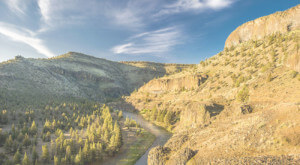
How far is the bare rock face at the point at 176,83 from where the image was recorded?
266ft

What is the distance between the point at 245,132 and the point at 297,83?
78.1 feet

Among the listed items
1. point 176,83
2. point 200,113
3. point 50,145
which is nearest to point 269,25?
point 176,83

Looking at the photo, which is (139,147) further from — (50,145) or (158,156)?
(50,145)

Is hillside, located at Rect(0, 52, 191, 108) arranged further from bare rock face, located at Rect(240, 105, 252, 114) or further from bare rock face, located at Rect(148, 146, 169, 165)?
bare rock face, located at Rect(240, 105, 252, 114)

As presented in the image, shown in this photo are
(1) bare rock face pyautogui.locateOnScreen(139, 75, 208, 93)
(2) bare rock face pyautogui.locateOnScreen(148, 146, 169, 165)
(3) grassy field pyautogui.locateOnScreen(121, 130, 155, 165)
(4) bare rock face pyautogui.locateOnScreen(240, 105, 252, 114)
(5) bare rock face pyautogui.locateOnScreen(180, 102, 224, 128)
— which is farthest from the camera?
(1) bare rock face pyautogui.locateOnScreen(139, 75, 208, 93)

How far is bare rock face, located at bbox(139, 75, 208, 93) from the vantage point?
266 feet

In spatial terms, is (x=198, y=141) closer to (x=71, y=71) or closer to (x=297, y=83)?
(x=297, y=83)

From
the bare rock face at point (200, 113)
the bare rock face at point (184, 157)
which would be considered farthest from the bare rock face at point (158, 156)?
the bare rock face at point (200, 113)

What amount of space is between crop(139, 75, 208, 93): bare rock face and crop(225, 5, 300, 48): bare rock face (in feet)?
130

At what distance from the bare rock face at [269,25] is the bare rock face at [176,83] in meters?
39.6

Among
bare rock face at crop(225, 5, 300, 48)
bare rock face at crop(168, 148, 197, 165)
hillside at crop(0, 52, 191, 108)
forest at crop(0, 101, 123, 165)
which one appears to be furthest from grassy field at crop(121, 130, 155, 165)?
bare rock face at crop(225, 5, 300, 48)

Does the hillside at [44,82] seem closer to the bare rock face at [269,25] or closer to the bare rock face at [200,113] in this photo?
the bare rock face at [200,113]

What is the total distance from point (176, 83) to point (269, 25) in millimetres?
66808

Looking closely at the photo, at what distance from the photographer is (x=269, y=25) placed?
296ft
